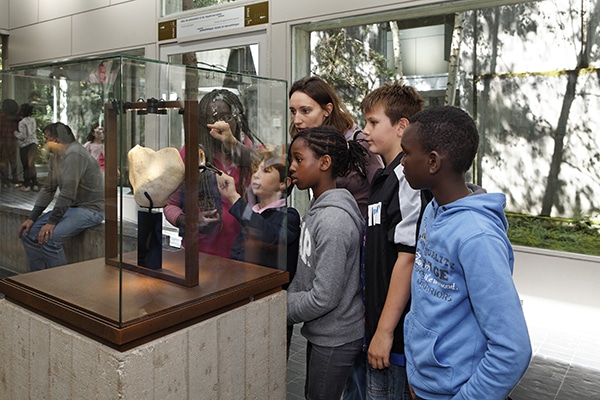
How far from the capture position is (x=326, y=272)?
1848 millimetres

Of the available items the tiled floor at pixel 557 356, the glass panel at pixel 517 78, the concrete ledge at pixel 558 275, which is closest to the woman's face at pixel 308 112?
the tiled floor at pixel 557 356

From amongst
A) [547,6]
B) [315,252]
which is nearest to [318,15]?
[547,6]

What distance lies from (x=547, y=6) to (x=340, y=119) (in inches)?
134

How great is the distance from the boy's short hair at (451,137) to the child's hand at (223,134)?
63 cm

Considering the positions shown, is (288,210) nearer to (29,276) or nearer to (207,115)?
(207,115)

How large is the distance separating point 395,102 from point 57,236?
1279mm

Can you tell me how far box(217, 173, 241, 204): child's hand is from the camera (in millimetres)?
1772

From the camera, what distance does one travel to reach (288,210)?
86.7 inches

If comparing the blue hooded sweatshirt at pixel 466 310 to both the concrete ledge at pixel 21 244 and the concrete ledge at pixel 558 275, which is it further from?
the concrete ledge at pixel 558 275

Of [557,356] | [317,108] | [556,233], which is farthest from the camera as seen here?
[556,233]

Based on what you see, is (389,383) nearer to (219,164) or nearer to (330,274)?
A: (330,274)

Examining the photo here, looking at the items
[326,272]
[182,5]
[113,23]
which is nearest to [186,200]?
[326,272]

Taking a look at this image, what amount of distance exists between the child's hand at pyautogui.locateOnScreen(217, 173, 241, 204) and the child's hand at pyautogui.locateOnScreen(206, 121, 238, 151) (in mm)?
101

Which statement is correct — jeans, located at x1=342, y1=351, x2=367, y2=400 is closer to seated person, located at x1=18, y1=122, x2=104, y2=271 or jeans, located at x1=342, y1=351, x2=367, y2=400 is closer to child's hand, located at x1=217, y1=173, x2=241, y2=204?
child's hand, located at x1=217, y1=173, x2=241, y2=204
